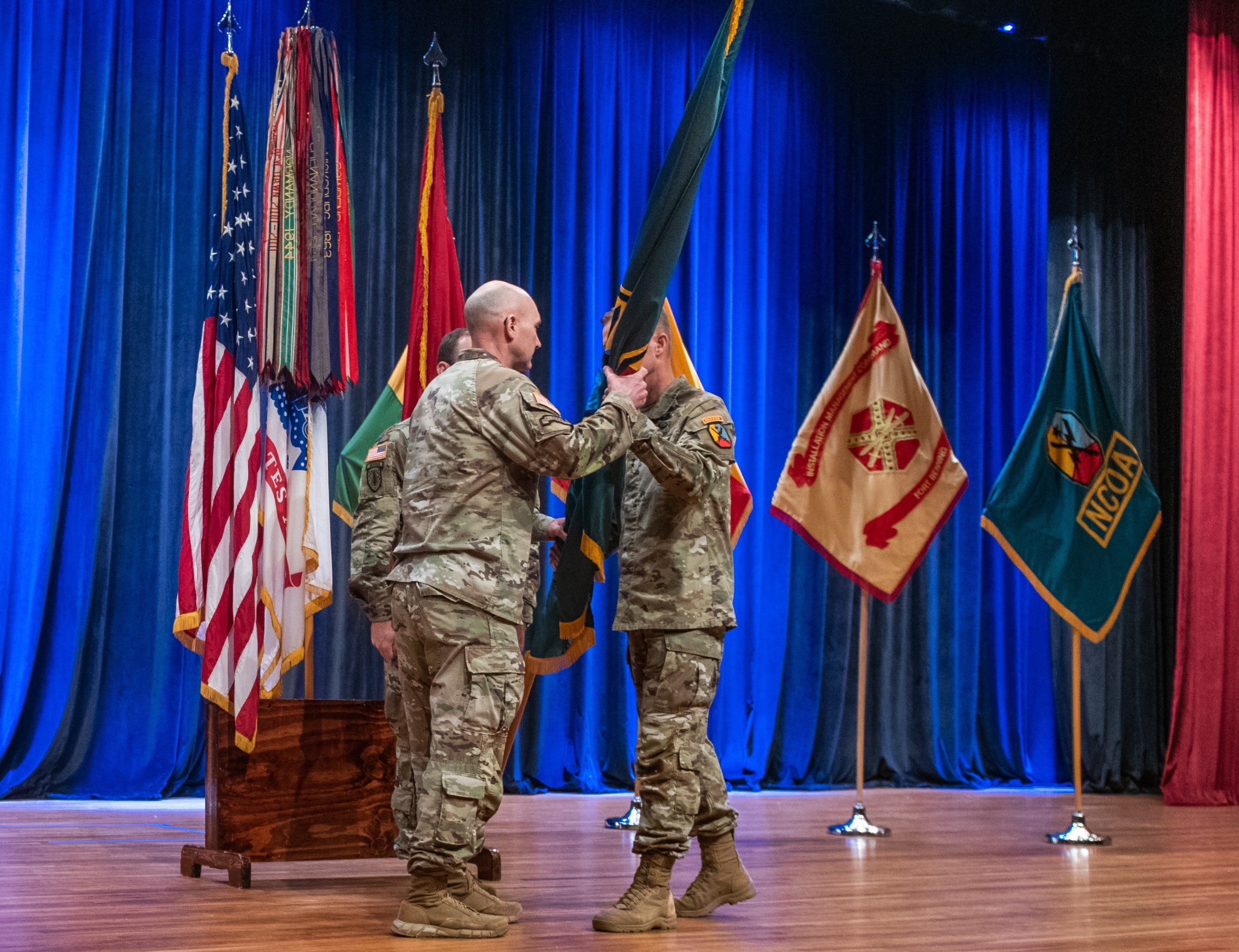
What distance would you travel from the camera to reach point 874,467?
19.1 feet

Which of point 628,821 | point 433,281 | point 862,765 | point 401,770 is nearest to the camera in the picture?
point 401,770

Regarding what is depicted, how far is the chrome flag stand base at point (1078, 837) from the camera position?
504 centimetres

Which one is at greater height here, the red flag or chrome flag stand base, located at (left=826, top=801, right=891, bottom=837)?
the red flag

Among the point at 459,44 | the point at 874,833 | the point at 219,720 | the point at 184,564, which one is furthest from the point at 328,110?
the point at 874,833

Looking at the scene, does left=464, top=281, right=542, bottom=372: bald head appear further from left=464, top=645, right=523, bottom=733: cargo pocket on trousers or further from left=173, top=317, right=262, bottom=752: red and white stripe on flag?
left=173, top=317, right=262, bottom=752: red and white stripe on flag

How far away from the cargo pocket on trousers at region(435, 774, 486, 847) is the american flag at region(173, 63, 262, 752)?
41.0 inches

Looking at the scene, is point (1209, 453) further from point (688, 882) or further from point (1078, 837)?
point (688, 882)

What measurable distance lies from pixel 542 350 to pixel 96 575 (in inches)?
91.1

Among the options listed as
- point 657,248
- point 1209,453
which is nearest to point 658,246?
point 657,248

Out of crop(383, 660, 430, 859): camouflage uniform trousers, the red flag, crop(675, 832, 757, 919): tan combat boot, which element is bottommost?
crop(675, 832, 757, 919): tan combat boot

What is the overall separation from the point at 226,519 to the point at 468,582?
1.26 meters

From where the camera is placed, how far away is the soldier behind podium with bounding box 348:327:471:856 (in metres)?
3.23

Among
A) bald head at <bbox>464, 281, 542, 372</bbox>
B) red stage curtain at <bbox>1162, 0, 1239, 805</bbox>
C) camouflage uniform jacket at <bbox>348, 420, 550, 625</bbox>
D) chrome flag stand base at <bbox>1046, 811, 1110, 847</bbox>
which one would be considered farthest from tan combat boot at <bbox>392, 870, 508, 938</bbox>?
red stage curtain at <bbox>1162, 0, 1239, 805</bbox>

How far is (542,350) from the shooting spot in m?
6.64
